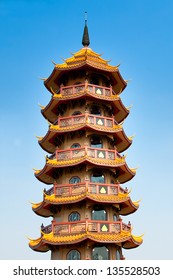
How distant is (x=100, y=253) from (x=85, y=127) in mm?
8490

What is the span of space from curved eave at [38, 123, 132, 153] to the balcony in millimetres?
4051

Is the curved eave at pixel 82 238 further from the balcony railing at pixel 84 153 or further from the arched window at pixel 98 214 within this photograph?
the balcony railing at pixel 84 153

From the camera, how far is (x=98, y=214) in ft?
91.4

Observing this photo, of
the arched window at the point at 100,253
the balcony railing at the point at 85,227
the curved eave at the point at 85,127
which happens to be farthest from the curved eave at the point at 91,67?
the arched window at the point at 100,253

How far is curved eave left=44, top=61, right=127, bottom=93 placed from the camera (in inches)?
1248

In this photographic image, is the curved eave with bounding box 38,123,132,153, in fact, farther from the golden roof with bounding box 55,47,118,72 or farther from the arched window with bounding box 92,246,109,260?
the arched window with bounding box 92,246,109,260

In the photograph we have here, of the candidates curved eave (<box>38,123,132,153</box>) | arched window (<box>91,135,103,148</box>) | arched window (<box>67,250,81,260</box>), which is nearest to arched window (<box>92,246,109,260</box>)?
arched window (<box>67,250,81,260</box>)

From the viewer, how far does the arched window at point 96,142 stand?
100ft

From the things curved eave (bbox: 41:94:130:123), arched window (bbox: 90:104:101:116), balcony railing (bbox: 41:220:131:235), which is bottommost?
balcony railing (bbox: 41:220:131:235)

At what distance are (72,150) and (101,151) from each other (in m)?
2.02
